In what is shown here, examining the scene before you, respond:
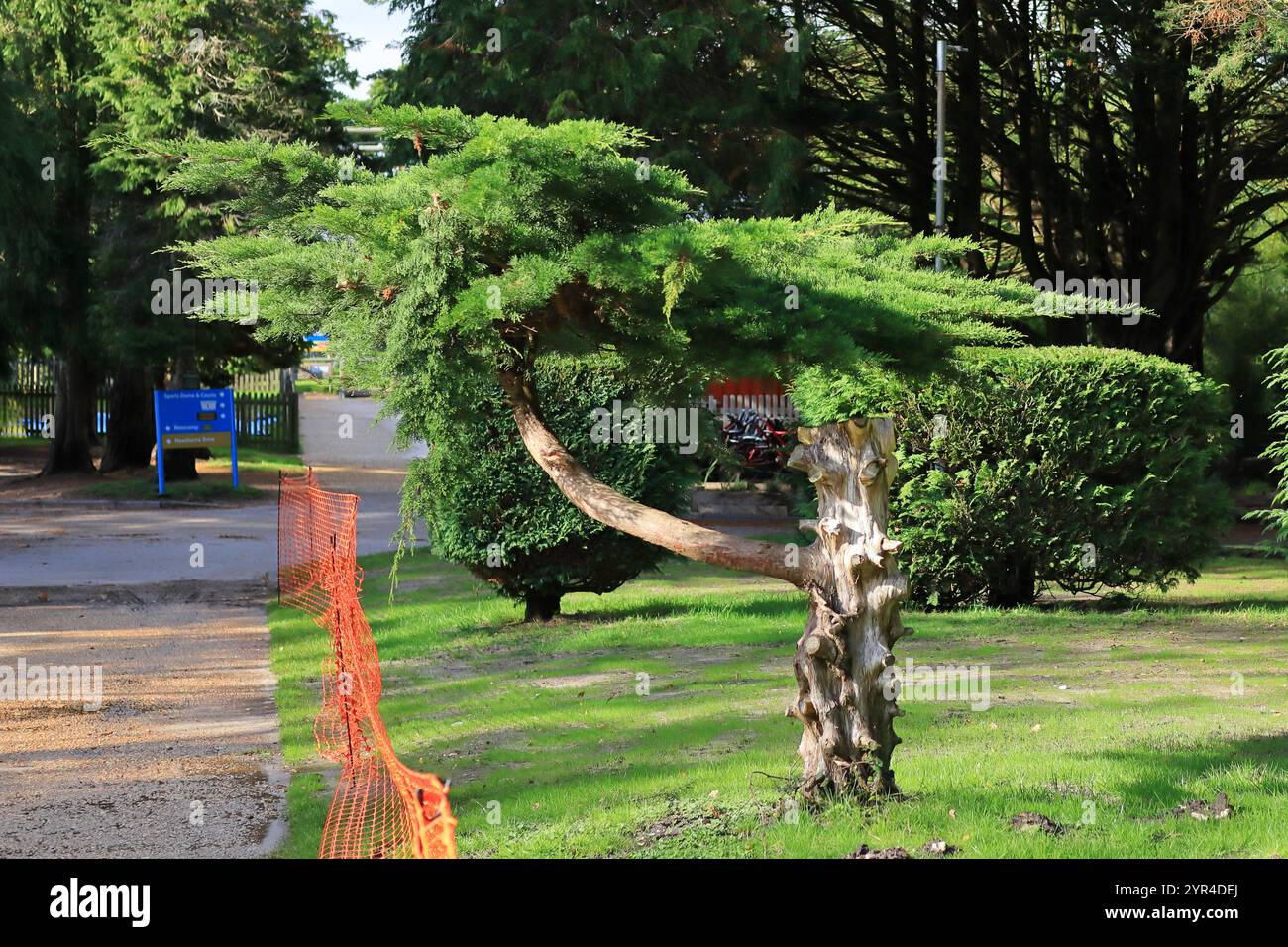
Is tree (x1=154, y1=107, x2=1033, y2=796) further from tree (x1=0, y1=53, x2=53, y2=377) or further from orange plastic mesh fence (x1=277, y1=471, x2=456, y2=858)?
tree (x1=0, y1=53, x2=53, y2=377)

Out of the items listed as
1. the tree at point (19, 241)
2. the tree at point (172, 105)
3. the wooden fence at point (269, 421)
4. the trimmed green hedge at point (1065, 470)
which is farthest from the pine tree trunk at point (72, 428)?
the trimmed green hedge at point (1065, 470)

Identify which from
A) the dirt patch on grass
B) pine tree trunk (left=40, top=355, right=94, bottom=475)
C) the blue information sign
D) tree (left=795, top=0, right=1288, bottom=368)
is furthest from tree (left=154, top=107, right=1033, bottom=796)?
pine tree trunk (left=40, top=355, right=94, bottom=475)

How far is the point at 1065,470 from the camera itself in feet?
43.0

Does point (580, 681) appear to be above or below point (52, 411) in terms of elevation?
below

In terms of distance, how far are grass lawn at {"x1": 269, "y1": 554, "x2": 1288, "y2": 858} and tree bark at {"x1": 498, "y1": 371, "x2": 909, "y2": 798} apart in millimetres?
239

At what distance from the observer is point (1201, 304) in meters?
27.5

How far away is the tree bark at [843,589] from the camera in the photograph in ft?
20.1

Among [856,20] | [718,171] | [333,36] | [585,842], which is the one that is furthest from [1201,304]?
[585,842]

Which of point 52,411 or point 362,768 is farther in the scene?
point 52,411

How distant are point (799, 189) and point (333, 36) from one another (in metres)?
13.6

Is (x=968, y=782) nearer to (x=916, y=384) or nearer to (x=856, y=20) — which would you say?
(x=916, y=384)

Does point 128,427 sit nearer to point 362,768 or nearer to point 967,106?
point 967,106

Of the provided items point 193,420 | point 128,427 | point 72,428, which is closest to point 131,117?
point 193,420

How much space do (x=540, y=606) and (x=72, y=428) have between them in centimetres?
2112
